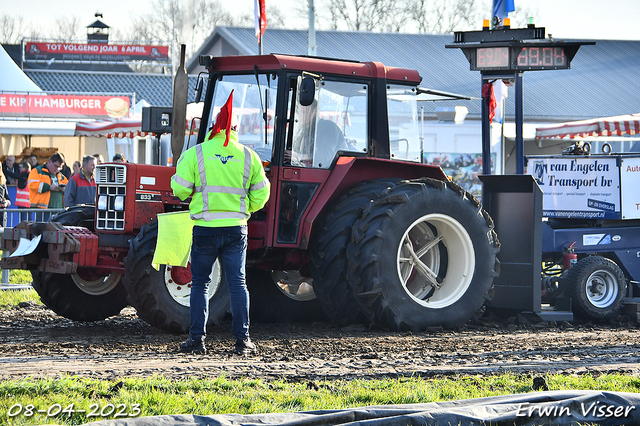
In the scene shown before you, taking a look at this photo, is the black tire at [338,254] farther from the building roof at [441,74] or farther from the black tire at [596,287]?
the building roof at [441,74]

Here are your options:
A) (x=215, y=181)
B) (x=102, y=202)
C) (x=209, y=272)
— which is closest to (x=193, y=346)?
(x=209, y=272)

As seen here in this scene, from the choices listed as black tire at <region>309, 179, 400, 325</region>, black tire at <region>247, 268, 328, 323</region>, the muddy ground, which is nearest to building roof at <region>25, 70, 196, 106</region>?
black tire at <region>247, 268, 328, 323</region>

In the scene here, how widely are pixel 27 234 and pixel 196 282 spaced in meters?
1.92

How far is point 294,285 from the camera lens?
840 cm

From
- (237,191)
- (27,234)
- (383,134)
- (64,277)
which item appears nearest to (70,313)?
(64,277)

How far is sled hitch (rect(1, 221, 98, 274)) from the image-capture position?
6.84m

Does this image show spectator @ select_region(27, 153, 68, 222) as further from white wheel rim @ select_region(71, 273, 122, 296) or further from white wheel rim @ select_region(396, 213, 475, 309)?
white wheel rim @ select_region(396, 213, 475, 309)

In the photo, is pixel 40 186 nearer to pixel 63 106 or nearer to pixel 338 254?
pixel 338 254

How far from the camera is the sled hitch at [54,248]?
6.84m

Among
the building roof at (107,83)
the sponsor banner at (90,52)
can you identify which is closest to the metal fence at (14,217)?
the building roof at (107,83)

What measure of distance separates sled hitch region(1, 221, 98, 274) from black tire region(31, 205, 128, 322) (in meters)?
0.50

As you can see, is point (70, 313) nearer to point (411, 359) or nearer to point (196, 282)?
point (196, 282)

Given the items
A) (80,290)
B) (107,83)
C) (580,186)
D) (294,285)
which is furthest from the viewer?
(107,83)

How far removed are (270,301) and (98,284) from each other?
1683 millimetres
